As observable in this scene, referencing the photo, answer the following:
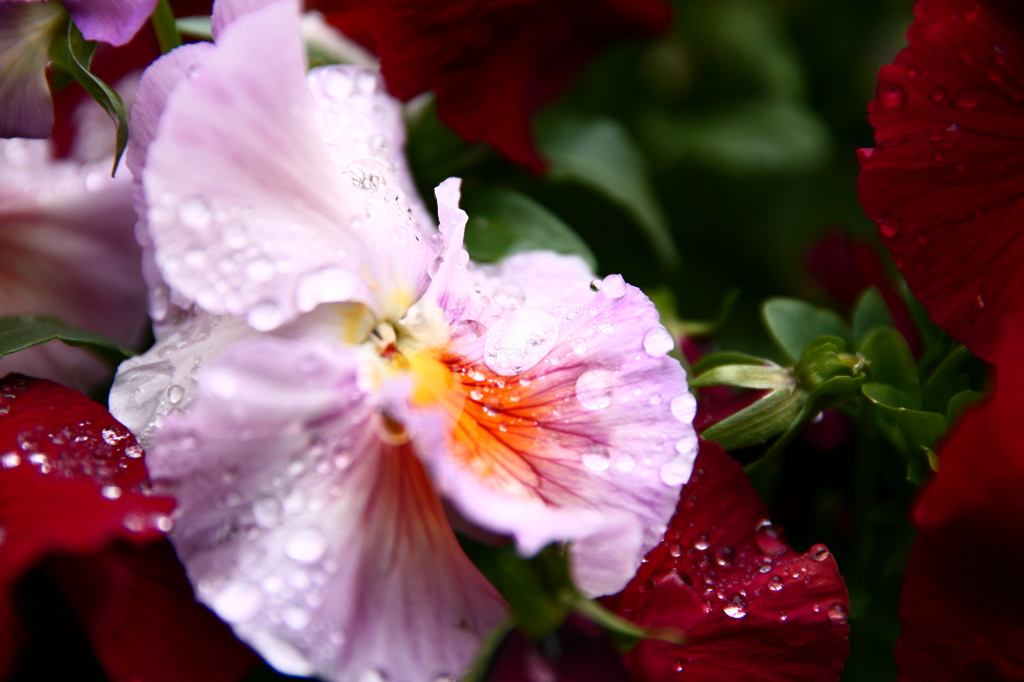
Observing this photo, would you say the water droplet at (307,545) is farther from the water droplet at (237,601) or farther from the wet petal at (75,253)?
the wet petal at (75,253)

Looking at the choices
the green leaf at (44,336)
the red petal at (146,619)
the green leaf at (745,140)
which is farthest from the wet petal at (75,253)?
the green leaf at (745,140)

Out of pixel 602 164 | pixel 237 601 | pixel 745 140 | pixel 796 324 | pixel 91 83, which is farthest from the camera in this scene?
pixel 745 140

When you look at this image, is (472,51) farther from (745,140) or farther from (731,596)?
(745,140)

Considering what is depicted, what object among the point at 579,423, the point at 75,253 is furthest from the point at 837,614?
the point at 75,253

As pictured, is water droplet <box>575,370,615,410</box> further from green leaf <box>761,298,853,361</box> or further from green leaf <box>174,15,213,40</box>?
green leaf <box>174,15,213,40</box>

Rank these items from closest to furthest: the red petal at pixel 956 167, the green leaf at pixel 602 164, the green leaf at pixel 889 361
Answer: the red petal at pixel 956 167, the green leaf at pixel 889 361, the green leaf at pixel 602 164
